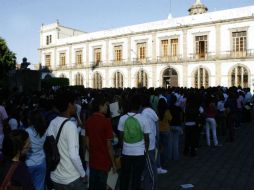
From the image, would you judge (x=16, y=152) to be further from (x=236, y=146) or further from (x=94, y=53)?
(x=94, y=53)

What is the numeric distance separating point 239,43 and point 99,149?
30395mm

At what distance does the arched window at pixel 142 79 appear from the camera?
37969mm

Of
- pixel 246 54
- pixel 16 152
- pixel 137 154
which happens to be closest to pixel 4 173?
pixel 16 152

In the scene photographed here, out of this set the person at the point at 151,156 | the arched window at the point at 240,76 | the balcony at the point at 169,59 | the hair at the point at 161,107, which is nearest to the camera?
the person at the point at 151,156

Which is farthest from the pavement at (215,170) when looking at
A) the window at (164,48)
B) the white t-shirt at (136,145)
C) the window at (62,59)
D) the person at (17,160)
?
the window at (62,59)

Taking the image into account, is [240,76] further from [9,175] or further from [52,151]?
[9,175]

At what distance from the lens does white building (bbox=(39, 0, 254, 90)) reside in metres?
32.0

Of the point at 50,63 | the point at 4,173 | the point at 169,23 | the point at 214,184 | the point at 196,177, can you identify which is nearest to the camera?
the point at 4,173

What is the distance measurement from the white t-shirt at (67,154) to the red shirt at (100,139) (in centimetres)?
62

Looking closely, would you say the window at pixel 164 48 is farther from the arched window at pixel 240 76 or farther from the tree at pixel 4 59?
the tree at pixel 4 59

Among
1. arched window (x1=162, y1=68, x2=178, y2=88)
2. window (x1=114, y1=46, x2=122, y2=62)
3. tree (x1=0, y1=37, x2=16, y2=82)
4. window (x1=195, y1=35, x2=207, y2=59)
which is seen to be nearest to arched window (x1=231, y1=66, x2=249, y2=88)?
window (x1=195, y1=35, x2=207, y2=59)

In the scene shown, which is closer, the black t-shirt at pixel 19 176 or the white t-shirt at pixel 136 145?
the black t-shirt at pixel 19 176

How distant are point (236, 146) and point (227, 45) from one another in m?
23.6

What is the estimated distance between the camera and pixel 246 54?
3125 cm
